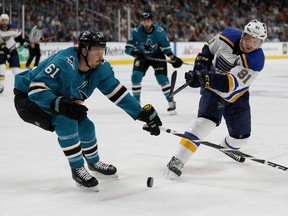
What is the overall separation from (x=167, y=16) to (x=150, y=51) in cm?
1016

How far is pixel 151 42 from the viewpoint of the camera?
21.5ft

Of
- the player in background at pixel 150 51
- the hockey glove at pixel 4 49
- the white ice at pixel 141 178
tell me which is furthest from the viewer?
the hockey glove at pixel 4 49

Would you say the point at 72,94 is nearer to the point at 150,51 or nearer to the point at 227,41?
the point at 227,41

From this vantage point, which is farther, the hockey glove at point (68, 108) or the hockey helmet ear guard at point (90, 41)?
the hockey helmet ear guard at point (90, 41)

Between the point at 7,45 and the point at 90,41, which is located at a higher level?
the point at 90,41

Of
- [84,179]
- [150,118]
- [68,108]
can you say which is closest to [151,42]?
[150,118]

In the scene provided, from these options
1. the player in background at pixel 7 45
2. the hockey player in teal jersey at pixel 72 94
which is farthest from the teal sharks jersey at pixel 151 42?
the hockey player in teal jersey at pixel 72 94

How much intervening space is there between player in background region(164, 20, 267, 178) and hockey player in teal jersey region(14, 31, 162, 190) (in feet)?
1.13

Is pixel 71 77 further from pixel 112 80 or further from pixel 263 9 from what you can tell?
pixel 263 9

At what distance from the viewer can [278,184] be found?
3.16m

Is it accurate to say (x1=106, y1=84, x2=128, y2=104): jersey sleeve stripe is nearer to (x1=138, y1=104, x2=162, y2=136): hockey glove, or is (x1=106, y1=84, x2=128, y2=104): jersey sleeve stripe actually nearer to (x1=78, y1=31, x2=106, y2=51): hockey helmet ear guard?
(x1=138, y1=104, x2=162, y2=136): hockey glove

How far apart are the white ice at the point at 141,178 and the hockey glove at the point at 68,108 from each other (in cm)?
44

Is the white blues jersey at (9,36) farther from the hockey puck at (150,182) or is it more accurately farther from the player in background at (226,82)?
the hockey puck at (150,182)

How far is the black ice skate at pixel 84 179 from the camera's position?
9.73ft
